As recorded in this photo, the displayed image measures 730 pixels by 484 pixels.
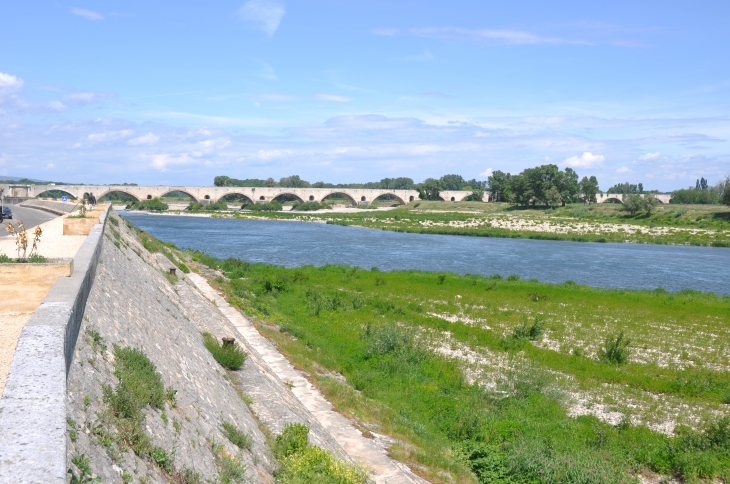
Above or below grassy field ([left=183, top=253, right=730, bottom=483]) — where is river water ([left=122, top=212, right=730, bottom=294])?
above

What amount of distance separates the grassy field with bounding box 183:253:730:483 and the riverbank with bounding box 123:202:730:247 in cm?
4768

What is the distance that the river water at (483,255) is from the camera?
46.2 m

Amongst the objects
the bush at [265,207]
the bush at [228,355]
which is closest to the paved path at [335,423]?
the bush at [228,355]

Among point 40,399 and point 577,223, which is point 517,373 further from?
point 577,223

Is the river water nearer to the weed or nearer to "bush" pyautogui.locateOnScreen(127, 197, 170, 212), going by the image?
the weed

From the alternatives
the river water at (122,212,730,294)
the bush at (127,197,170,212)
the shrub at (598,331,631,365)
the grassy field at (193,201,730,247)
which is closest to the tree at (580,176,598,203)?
the grassy field at (193,201,730,247)

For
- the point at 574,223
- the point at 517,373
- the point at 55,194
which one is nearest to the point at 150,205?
the point at 55,194

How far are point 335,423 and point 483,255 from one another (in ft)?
152

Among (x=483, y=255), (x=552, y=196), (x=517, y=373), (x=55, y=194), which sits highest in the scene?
(x=552, y=196)

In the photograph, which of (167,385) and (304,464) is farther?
(304,464)

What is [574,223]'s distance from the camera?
96562 millimetres

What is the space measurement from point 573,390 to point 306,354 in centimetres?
844

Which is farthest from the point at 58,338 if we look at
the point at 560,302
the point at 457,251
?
the point at 457,251

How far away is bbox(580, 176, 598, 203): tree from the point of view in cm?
14400
